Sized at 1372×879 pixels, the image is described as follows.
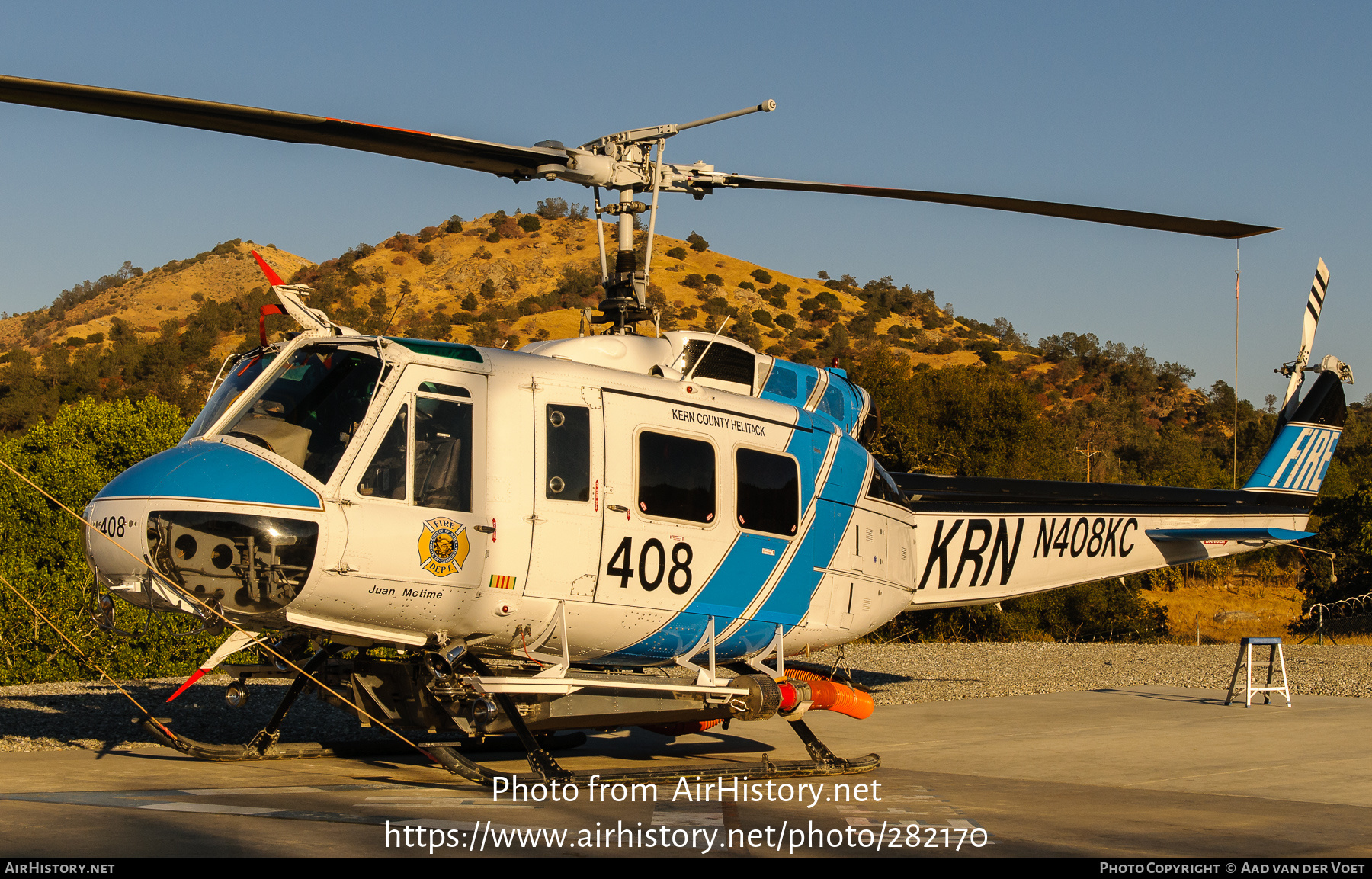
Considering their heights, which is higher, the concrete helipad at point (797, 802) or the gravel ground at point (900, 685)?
the concrete helipad at point (797, 802)

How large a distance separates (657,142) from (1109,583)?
33778 mm

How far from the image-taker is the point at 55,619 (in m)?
21.8

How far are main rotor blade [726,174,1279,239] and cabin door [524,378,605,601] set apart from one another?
2658mm

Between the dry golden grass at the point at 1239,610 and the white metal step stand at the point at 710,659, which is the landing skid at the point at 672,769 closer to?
the white metal step stand at the point at 710,659

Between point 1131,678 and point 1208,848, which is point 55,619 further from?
point 1208,848

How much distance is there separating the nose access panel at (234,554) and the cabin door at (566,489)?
66.3 inches

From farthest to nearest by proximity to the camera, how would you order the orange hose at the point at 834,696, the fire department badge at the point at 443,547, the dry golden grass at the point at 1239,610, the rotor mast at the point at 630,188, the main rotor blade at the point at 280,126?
the dry golden grass at the point at 1239,610
the orange hose at the point at 834,696
the rotor mast at the point at 630,188
the fire department badge at the point at 443,547
the main rotor blade at the point at 280,126

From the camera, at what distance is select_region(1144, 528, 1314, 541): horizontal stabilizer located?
14930mm

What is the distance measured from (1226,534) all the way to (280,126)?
43.7 ft

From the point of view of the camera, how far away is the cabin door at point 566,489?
27.8 feet

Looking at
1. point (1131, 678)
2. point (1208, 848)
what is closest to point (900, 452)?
point (1131, 678)

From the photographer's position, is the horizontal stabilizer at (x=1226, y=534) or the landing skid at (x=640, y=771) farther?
the horizontal stabilizer at (x=1226, y=534)

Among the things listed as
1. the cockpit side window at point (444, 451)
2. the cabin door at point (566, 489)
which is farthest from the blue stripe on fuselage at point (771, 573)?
the cockpit side window at point (444, 451)

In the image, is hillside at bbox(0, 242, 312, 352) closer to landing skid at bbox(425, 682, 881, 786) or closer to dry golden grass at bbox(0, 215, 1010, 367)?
dry golden grass at bbox(0, 215, 1010, 367)
